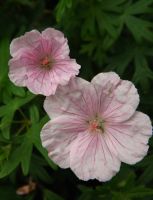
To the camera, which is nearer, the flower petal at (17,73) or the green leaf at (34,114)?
the flower petal at (17,73)

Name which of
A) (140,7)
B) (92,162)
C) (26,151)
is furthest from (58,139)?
(140,7)

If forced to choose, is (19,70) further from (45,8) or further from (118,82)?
(45,8)

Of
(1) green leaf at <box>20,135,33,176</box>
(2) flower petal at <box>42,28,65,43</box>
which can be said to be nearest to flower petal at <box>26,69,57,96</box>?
(2) flower petal at <box>42,28,65,43</box>

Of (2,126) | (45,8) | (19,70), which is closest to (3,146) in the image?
(2,126)

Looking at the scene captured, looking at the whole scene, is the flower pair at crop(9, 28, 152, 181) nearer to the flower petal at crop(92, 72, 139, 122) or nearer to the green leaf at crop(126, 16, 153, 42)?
the flower petal at crop(92, 72, 139, 122)

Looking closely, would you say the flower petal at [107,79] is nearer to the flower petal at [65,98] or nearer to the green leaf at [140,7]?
the flower petal at [65,98]

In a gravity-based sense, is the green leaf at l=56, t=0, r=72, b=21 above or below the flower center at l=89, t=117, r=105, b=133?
above

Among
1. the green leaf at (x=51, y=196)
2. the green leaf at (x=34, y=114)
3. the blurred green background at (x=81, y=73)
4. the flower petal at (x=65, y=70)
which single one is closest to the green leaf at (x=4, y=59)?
the blurred green background at (x=81, y=73)
